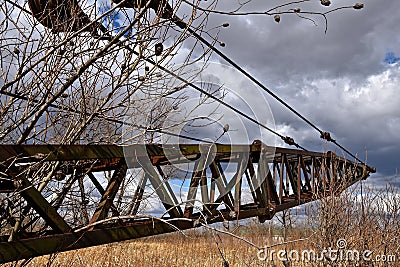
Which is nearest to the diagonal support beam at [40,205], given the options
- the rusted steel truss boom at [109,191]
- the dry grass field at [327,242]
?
the rusted steel truss boom at [109,191]

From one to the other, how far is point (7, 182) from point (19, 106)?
76 centimetres

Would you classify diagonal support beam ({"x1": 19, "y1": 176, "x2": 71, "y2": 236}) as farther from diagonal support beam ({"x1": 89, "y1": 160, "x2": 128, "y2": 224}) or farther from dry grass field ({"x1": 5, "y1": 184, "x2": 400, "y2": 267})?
dry grass field ({"x1": 5, "y1": 184, "x2": 400, "y2": 267})

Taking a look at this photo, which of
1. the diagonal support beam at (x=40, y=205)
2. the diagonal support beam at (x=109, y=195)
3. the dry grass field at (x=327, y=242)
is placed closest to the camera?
the diagonal support beam at (x=40, y=205)

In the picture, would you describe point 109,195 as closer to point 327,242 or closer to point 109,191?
point 109,191

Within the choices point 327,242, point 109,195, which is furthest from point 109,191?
point 327,242

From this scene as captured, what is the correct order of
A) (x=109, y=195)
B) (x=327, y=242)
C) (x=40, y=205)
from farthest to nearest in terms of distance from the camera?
(x=327, y=242) → (x=109, y=195) → (x=40, y=205)

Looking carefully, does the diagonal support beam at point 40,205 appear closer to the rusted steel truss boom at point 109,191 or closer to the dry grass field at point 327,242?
the rusted steel truss boom at point 109,191

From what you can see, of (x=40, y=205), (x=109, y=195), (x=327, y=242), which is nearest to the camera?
(x=40, y=205)

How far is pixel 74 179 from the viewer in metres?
4.29

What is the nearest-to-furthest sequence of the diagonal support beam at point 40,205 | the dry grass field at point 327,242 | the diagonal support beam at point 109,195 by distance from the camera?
1. the diagonal support beam at point 40,205
2. the diagonal support beam at point 109,195
3. the dry grass field at point 327,242

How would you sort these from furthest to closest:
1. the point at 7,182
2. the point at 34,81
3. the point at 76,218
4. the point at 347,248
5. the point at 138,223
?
the point at 347,248, the point at 76,218, the point at 138,223, the point at 34,81, the point at 7,182

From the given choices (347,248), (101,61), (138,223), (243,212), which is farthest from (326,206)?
(101,61)

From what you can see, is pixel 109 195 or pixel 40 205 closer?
pixel 40 205

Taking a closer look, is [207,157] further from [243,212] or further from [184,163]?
[243,212]
